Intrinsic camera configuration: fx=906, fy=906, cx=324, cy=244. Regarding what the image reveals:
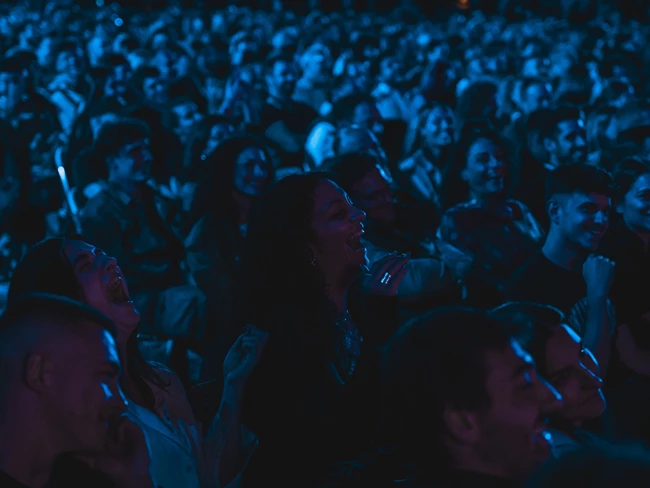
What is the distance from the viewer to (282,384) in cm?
263

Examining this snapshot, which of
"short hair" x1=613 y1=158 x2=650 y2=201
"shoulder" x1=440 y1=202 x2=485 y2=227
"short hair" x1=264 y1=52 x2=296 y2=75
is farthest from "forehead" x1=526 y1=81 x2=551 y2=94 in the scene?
"shoulder" x1=440 y1=202 x2=485 y2=227

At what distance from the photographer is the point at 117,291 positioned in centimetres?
262

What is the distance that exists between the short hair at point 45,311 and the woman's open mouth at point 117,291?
0.58 m

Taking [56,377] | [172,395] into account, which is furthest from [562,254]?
[56,377]

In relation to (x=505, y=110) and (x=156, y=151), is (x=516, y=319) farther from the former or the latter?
(x=505, y=110)

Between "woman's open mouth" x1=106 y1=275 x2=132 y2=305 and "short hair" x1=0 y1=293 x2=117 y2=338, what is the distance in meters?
0.58

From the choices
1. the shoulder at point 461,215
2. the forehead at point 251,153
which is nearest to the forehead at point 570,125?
the shoulder at point 461,215

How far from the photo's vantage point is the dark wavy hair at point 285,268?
281 cm

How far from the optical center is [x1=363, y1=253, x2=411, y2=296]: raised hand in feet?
9.40

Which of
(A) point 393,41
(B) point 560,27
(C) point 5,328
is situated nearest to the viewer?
(C) point 5,328

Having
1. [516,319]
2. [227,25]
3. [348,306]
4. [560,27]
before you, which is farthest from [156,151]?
[560,27]

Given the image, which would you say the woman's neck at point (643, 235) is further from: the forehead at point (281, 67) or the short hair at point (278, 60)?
the short hair at point (278, 60)

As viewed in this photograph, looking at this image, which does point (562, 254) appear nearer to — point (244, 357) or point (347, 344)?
point (347, 344)

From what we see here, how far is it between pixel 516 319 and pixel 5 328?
1316 mm
